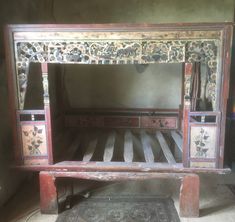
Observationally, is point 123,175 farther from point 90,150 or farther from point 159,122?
point 159,122

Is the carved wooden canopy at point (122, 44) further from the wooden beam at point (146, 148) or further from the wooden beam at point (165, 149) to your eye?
the wooden beam at point (146, 148)

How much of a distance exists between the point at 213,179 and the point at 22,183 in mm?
2196

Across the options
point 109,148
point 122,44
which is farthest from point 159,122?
point 122,44

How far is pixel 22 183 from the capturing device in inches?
109

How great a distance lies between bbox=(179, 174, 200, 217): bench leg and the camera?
2154mm

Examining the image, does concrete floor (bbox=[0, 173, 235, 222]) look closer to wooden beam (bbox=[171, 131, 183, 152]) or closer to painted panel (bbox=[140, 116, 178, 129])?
wooden beam (bbox=[171, 131, 183, 152])

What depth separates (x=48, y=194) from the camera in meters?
2.25

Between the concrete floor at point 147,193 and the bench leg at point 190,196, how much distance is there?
0.06m

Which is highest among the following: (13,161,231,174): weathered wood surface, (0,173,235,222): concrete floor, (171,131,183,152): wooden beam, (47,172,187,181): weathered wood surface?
(171,131,183,152): wooden beam

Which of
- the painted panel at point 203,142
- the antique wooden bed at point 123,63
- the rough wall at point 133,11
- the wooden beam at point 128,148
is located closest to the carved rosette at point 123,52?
the antique wooden bed at point 123,63

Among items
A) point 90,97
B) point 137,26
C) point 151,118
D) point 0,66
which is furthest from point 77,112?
point 137,26

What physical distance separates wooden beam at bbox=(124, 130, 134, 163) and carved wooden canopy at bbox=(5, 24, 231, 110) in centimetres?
91

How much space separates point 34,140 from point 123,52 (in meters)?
1.07

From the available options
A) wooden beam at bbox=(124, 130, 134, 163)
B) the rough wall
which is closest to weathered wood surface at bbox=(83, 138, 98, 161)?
wooden beam at bbox=(124, 130, 134, 163)
